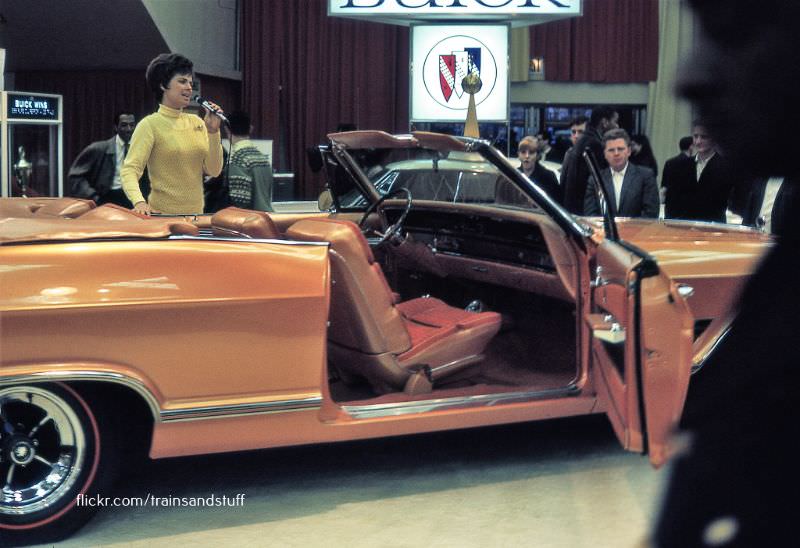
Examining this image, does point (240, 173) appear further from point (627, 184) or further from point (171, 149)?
point (627, 184)

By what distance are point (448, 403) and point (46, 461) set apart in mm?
1295

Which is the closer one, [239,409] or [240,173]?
[239,409]

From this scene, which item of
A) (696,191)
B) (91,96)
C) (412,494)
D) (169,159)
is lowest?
(412,494)

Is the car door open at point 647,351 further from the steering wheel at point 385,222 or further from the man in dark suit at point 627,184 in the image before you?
the man in dark suit at point 627,184

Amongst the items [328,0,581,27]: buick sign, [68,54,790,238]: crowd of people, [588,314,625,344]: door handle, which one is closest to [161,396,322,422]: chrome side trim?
[588,314,625,344]: door handle

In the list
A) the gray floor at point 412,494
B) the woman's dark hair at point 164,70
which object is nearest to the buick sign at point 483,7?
the woman's dark hair at point 164,70

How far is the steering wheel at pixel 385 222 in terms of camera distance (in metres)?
4.20

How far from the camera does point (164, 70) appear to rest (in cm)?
455

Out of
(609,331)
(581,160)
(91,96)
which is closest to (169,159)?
(609,331)

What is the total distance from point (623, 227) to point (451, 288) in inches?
32.1

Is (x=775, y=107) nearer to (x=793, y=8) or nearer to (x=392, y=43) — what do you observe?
(x=793, y=8)

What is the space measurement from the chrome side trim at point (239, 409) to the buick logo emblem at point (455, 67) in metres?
8.17

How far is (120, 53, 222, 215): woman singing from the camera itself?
4555mm

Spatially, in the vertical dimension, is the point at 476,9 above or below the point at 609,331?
above
